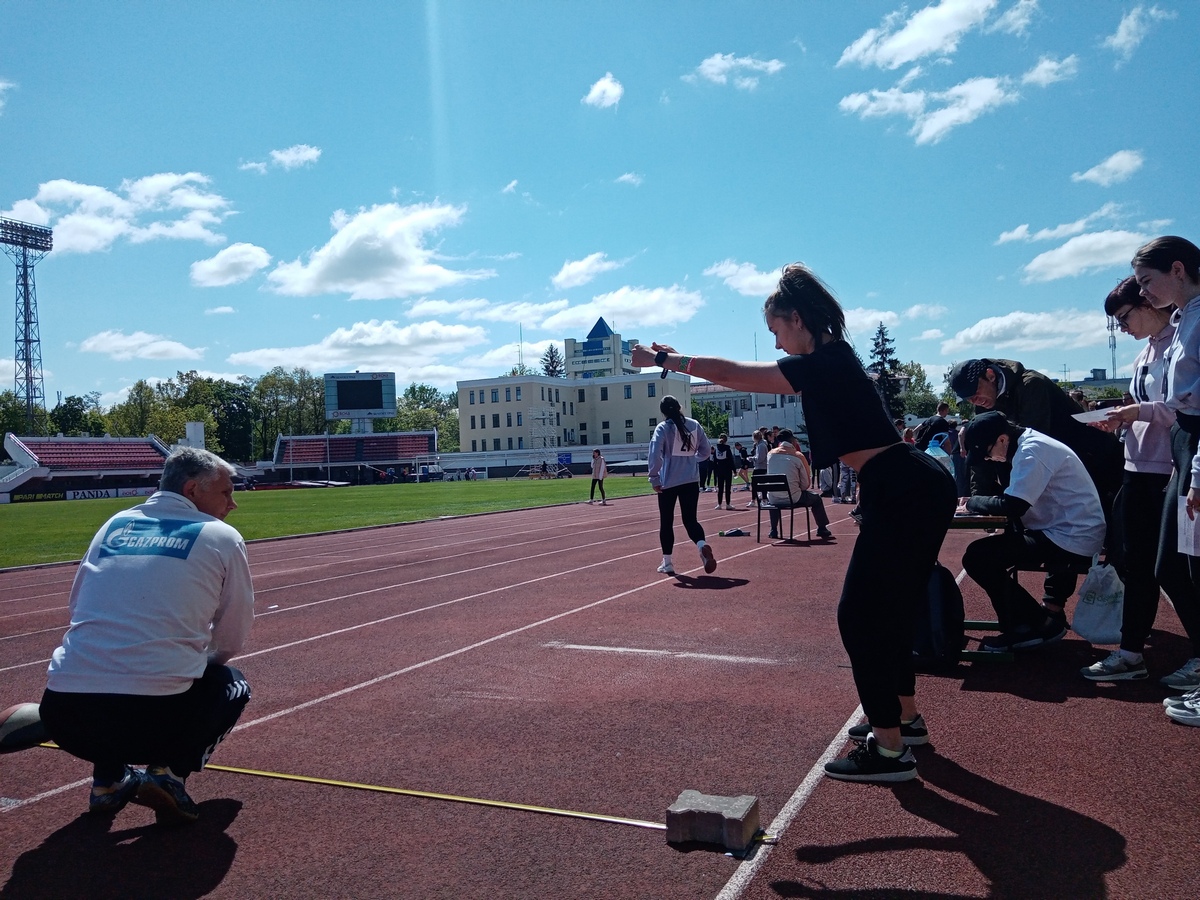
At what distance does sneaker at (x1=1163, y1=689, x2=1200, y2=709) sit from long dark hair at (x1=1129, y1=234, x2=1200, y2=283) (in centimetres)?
204

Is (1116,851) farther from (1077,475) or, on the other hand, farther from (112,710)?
(112,710)

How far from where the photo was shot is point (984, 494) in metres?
6.74

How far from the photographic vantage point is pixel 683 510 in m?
10.3

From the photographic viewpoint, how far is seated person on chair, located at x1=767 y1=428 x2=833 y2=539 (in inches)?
537

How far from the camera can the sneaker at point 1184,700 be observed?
4.27 m

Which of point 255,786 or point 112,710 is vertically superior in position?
point 112,710

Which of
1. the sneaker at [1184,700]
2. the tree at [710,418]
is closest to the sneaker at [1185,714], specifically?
the sneaker at [1184,700]

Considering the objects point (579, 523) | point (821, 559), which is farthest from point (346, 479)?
point (821, 559)

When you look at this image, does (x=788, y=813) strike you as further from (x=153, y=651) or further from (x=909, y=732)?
(x=153, y=651)

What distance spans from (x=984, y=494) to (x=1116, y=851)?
4.08 meters

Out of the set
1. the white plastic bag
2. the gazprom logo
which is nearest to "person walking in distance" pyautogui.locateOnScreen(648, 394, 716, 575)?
the white plastic bag

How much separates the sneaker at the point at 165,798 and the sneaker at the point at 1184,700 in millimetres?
4550

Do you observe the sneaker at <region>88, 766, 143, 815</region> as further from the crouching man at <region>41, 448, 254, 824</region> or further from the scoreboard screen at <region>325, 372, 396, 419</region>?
the scoreboard screen at <region>325, 372, 396, 419</region>

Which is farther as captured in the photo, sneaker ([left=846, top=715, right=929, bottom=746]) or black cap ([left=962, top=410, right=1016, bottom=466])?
black cap ([left=962, top=410, right=1016, bottom=466])
